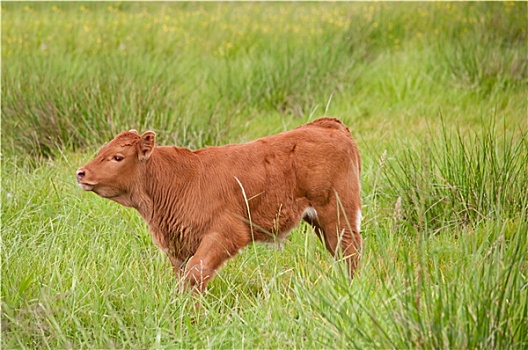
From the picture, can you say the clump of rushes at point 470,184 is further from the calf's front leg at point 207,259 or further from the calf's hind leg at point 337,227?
the calf's front leg at point 207,259

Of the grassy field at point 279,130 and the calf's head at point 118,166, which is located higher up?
the calf's head at point 118,166

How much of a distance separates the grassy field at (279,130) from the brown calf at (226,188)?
19 centimetres

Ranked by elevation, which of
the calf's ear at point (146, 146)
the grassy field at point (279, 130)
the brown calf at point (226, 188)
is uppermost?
the calf's ear at point (146, 146)

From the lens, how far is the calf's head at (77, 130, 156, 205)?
4.41 m

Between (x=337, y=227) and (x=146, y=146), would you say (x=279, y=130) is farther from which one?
(x=146, y=146)

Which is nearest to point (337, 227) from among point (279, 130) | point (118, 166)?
point (118, 166)

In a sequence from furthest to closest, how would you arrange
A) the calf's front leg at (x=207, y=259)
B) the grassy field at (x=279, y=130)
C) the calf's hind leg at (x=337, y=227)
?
the calf's hind leg at (x=337, y=227), the calf's front leg at (x=207, y=259), the grassy field at (x=279, y=130)

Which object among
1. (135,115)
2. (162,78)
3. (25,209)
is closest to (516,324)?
(25,209)

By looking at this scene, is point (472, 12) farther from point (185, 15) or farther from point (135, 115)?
point (135, 115)

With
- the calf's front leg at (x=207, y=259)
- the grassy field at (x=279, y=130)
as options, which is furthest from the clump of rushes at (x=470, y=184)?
the calf's front leg at (x=207, y=259)

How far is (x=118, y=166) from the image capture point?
4.46m

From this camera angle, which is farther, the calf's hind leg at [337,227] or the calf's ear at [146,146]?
the calf's hind leg at [337,227]

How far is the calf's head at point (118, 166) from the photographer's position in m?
4.41

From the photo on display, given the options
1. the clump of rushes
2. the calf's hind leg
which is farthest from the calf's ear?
the clump of rushes
